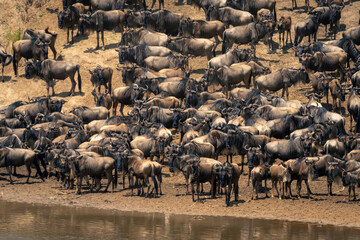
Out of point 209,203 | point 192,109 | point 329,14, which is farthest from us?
point 329,14

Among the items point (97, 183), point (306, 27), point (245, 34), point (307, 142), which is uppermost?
point (306, 27)

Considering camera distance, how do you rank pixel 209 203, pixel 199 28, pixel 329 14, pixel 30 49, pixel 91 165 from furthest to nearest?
1. pixel 329 14
2. pixel 199 28
3. pixel 30 49
4. pixel 91 165
5. pixel 209 203

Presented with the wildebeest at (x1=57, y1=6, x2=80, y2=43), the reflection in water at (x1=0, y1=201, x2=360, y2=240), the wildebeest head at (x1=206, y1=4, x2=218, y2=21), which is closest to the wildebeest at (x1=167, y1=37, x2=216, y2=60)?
the wildebeest head at (x1=206, y1=4, x2=218, y2=21)

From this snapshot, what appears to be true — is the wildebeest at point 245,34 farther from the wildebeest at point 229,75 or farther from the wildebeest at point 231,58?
the wildebeest at point 229,75

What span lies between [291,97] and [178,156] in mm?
12262

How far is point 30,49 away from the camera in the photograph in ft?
133

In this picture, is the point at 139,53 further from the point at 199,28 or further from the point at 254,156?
the point at 254,156

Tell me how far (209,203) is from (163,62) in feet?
47.5

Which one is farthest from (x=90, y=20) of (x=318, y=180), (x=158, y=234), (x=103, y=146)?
(x=158, y=234)

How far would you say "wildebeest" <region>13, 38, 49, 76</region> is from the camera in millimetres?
40219

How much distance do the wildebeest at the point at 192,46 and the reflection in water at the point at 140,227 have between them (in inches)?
642

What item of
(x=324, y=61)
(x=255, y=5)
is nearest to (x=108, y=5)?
(x=255, y=5)

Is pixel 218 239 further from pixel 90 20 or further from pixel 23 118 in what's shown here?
pixel 90 20

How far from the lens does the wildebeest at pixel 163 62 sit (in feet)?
127
